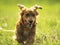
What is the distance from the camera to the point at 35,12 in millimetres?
11102

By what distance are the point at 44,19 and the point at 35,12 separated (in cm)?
553

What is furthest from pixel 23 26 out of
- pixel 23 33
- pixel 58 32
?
pixel 58 32

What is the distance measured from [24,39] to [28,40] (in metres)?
0.17

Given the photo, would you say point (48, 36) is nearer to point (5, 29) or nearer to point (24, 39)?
point (24, 39)

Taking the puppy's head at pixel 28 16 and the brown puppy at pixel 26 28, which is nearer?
the puppy's head at pixel 28 16

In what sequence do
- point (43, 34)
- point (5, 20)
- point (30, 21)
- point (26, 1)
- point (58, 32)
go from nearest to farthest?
point (30, 21)
point (43, 34)
point (58, 32)
point (5, 20)
point (26, 1)

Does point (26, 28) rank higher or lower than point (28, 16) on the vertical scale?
lower

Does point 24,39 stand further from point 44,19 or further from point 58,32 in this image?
point 44,19

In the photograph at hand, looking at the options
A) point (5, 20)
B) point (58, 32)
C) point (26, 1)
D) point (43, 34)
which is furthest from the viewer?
point (26, 1)

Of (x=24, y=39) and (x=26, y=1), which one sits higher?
(x=26, y=1)

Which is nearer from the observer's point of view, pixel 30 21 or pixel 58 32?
pixel 30 21

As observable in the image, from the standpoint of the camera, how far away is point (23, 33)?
10930 millimetres

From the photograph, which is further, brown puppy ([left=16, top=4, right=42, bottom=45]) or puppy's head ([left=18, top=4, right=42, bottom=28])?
brown puppy ([left=16, top=4, right=42, bottom=45])

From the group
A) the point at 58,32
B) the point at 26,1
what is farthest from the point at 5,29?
the point at 26,1
